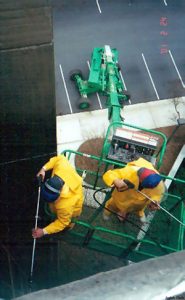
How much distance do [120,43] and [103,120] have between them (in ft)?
20.9

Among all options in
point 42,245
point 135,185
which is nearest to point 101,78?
point 42,245

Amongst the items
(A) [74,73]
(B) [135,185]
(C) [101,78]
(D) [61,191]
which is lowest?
(A) [74,73]

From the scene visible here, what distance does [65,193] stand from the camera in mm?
9070

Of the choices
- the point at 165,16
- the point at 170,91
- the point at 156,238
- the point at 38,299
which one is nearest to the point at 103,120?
the point at 170,91

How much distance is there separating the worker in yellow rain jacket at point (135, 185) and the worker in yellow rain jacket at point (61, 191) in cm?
86

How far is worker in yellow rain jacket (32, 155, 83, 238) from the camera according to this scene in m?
8.85

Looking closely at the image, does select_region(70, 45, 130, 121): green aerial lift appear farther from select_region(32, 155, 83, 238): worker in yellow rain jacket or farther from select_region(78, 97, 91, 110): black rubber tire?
select_region(32, 155, 83, 238): worker in yellow rain jacket

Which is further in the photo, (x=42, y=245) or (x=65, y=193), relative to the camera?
(x=42, y=245)

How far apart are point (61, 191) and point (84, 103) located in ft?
49.0

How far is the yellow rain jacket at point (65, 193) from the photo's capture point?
9.14 m

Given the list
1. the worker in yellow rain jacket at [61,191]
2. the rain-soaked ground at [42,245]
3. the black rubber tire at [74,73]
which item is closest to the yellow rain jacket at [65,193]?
the worker in yellow rain jacket at [61,191]

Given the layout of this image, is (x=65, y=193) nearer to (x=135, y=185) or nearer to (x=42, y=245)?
(x=135, y=185)

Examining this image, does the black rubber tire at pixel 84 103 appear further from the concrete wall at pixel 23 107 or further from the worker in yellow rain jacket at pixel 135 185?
the concrete wall at pixel 23 107

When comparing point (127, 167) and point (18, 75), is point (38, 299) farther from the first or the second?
point (127, 167)
